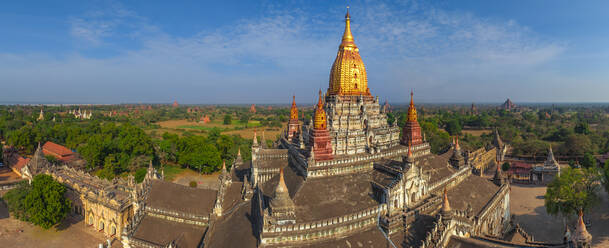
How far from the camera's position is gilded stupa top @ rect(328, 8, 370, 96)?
108 ft

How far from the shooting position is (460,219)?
19328 mm

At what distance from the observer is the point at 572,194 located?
27469mm

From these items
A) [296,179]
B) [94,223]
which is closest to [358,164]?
[296,179]

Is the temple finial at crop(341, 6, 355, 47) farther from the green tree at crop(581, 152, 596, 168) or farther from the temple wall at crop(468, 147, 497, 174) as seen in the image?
the green tree at crop(581, 152, 596, 168)

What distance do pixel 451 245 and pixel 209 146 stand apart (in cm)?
4637

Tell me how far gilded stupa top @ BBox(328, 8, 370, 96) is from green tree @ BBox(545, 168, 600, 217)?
70.8 ft

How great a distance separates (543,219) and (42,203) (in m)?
53.9

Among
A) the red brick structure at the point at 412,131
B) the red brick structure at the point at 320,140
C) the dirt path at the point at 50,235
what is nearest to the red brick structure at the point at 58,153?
the dirt path at the point at 50,235

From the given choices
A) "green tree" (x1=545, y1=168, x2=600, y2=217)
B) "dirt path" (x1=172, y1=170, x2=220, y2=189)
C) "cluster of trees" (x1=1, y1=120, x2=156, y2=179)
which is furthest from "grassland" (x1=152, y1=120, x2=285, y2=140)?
Answer: "green tree" (x1=545, y1=168, x2=600, y2=217)

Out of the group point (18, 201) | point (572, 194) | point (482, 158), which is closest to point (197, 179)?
point (18, 201)

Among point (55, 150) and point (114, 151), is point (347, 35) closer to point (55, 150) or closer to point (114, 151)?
point (114, 151)

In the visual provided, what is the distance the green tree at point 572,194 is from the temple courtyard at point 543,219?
2.50 m

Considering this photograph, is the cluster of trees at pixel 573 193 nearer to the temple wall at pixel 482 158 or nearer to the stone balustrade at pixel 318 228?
the temple wall at pixel 482 158

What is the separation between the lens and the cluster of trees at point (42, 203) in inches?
1129
